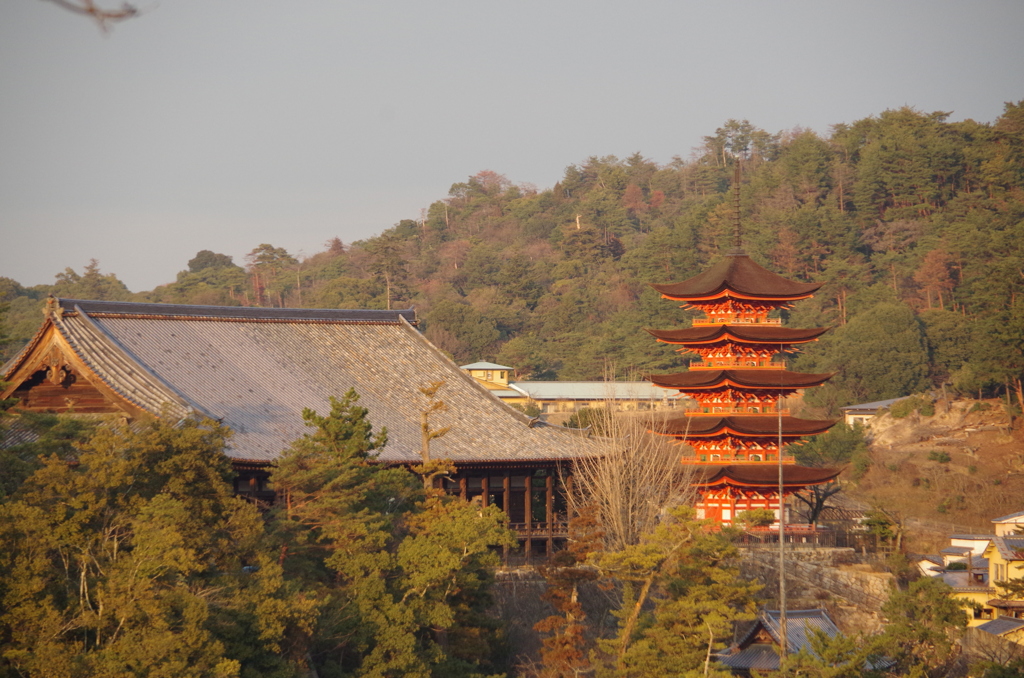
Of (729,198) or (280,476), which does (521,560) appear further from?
(729,198)

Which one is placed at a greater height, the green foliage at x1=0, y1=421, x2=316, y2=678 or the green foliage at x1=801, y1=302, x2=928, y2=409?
the green foliage at x1=801, y1=302, x2=928, y2=409

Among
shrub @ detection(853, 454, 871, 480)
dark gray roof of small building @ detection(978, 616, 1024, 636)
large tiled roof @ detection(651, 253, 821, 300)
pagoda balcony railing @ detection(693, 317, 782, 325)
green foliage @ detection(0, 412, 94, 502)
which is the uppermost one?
large tiled roof @ detection(651, 253, 821, 300)

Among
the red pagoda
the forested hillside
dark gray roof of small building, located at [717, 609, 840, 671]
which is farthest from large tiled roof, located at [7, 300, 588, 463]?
the forested hillside

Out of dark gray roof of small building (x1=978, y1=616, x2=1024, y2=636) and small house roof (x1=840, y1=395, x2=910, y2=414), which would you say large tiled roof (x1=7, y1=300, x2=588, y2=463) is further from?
small house roof (x1=840, y1=395, x2=910, y2=414)

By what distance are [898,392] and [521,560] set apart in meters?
39.2

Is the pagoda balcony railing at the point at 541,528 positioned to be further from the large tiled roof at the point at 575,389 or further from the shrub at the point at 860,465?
the large tiled roof at the point at 575,389

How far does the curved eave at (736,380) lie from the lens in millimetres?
33531

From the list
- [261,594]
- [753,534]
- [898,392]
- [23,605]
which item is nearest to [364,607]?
[261,594]

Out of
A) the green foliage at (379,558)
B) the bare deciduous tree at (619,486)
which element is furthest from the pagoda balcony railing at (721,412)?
the green foliage at (379,558)

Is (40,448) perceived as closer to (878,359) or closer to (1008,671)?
(1008,671)

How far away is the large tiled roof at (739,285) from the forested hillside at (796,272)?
21176 millimetres

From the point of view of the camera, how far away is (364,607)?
740 inches

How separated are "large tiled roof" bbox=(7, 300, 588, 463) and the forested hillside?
27863 millimetres

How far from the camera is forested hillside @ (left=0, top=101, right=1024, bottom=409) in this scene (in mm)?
60969
